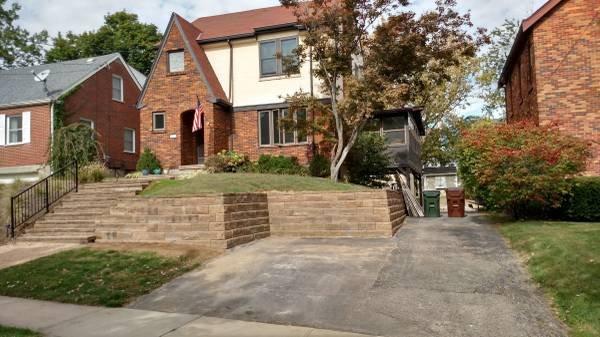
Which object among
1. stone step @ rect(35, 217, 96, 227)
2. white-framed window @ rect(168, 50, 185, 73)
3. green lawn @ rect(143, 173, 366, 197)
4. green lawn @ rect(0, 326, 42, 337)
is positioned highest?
white-framed window @ rect(168, 50, 185, 73)

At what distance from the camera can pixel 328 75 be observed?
56.3 feet

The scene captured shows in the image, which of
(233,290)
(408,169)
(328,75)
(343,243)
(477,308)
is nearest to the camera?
(477,308)

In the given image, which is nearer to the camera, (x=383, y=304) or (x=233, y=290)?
(x=383, y=304)

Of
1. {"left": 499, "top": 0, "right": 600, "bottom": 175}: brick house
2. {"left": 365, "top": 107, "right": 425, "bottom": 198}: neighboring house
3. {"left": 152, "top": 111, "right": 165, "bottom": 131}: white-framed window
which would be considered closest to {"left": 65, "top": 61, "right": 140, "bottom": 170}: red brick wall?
{"left": 152, "top": 111, "right": 165, "bottom": 131}: white-framed window

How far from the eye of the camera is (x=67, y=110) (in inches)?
962

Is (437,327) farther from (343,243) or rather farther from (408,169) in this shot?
(408,169)

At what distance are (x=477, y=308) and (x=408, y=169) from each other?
18727 millimetres

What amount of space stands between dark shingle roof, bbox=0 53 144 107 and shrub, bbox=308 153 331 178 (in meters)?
13.5

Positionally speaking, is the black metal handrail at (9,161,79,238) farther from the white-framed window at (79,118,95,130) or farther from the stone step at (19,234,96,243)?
the white-framed window at (79,118,95,130)

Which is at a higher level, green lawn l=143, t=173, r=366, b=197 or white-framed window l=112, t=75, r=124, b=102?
white-framed window l=112, t=75, r=124, b=102

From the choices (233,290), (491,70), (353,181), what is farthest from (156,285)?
(491,70)

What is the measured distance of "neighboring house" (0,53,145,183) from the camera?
23.7 meters

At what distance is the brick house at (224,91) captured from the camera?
→ 21.0 metres

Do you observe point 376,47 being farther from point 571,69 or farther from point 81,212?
point 81,212
